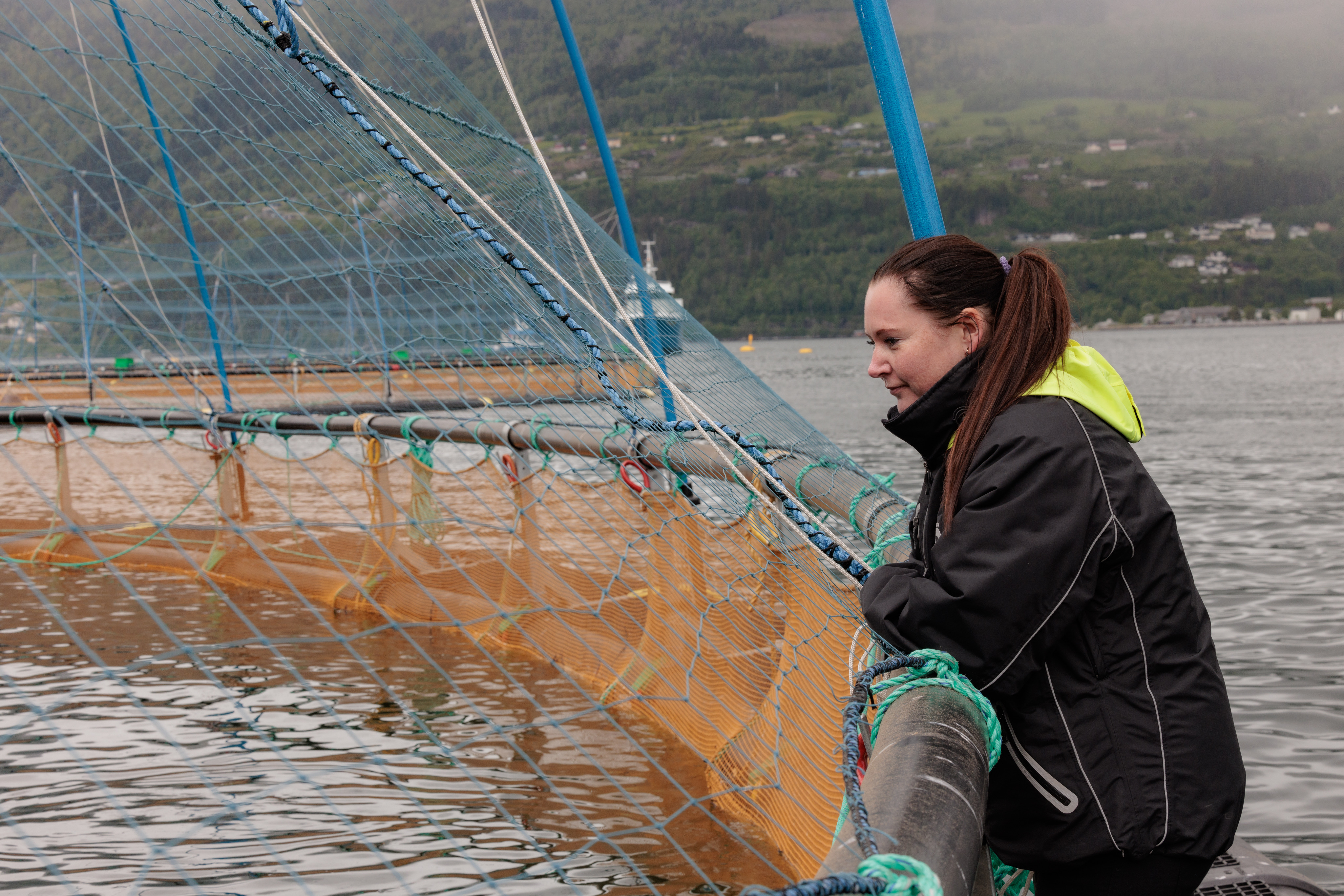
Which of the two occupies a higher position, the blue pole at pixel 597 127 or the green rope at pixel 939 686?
the blue pole at pixel 597 127

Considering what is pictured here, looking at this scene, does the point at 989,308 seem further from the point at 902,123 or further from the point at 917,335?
the point at 902,123

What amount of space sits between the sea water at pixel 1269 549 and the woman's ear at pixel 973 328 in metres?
3.89

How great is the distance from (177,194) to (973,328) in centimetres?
400

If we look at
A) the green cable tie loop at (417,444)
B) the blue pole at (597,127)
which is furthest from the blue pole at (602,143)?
the green cable tie loop at (417,444)

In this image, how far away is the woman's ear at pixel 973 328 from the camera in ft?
5.27

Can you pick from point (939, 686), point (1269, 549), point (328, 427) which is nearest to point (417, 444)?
point (328, 427)

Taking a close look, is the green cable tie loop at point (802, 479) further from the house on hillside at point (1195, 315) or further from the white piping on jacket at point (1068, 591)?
the house on hillside at point (1195, 315)

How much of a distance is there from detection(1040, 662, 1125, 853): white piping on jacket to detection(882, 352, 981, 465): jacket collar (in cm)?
37

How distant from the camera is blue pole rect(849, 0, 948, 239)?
3281 millimetres

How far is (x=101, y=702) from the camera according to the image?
194 inches

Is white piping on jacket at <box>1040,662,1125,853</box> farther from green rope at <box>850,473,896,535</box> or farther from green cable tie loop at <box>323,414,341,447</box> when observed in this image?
green cable tie loop at <box>323,414,341,447</box>

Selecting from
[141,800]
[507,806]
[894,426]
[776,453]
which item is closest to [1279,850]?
[776,453]

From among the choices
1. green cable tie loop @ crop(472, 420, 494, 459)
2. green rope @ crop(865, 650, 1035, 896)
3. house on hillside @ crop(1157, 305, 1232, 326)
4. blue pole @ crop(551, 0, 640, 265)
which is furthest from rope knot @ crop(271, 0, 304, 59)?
house on hillside @ crop(1157, 305, 1232, 326)

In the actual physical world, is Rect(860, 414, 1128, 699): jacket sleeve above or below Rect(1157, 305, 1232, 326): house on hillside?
above
